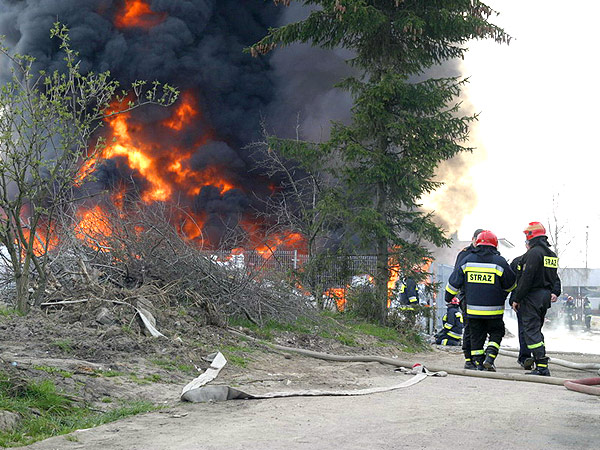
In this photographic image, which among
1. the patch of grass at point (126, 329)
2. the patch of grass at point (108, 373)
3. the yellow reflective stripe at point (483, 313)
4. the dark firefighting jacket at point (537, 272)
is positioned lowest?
the patch of grass at point (108, 373)

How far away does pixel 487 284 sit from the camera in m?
8.50

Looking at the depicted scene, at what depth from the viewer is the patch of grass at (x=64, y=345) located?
22.3 ft

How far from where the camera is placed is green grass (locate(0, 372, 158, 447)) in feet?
14.2

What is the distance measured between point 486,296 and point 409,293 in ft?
18.0

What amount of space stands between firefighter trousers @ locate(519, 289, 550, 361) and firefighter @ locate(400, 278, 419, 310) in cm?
515

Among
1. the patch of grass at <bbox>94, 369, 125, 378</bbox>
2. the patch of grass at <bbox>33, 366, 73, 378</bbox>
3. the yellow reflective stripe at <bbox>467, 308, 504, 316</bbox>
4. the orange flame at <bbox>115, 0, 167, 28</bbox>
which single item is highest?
the orange flame at <bbox>115, 0, 167, 28</bbox>

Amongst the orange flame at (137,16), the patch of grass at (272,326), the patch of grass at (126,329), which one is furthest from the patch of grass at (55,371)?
the orange flame at (137,16)

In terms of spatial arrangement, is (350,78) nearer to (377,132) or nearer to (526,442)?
(377,132)

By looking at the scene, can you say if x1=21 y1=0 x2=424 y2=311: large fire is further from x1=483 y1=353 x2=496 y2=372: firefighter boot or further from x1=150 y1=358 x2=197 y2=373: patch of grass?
x1=150 y1=358 x2=197 y2=373: patch of grass

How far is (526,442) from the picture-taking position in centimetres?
410

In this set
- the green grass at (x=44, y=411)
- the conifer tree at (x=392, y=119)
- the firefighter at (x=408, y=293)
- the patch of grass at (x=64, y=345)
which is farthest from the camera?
the firefighter at (x=408, y=293)

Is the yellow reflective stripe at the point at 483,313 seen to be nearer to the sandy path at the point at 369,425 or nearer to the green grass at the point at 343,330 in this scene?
the sandy path at the point at 369,425

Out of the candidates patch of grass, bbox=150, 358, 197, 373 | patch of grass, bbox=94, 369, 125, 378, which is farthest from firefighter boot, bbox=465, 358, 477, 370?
patch of grass, bbox=94, 369, 125, 378

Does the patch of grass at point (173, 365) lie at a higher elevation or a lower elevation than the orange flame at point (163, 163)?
lower
